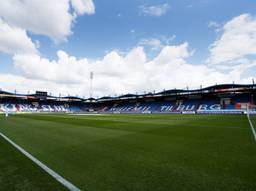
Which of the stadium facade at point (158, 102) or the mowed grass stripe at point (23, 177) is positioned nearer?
the mowed grass stripe at point (23, 177)

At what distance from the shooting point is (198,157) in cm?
519

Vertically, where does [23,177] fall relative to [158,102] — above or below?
below

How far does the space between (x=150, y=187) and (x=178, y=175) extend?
952 millimetres

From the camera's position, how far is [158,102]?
6744 cm

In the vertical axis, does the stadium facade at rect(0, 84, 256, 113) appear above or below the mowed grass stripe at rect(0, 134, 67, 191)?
above

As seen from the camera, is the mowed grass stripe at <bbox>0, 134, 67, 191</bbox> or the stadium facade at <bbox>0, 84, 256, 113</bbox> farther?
the stadium facade at <bbox>0, 84, 256, 113</bbox>

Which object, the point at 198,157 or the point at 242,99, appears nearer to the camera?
the point at 198,157

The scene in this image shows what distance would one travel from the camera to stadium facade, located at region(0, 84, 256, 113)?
157ft

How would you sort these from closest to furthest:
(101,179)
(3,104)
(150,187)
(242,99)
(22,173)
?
(150,187) → (101,179) → (22,173) → (242,99) → (3,104)

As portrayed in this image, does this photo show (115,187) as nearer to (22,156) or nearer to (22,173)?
(22,173)

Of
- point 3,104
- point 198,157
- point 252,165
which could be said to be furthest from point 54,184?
point 3,104

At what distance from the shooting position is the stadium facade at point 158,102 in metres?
47.8

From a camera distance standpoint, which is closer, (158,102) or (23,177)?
(23,177)

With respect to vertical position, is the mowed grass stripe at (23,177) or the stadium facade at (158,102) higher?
the stadium facade at (158,102)
